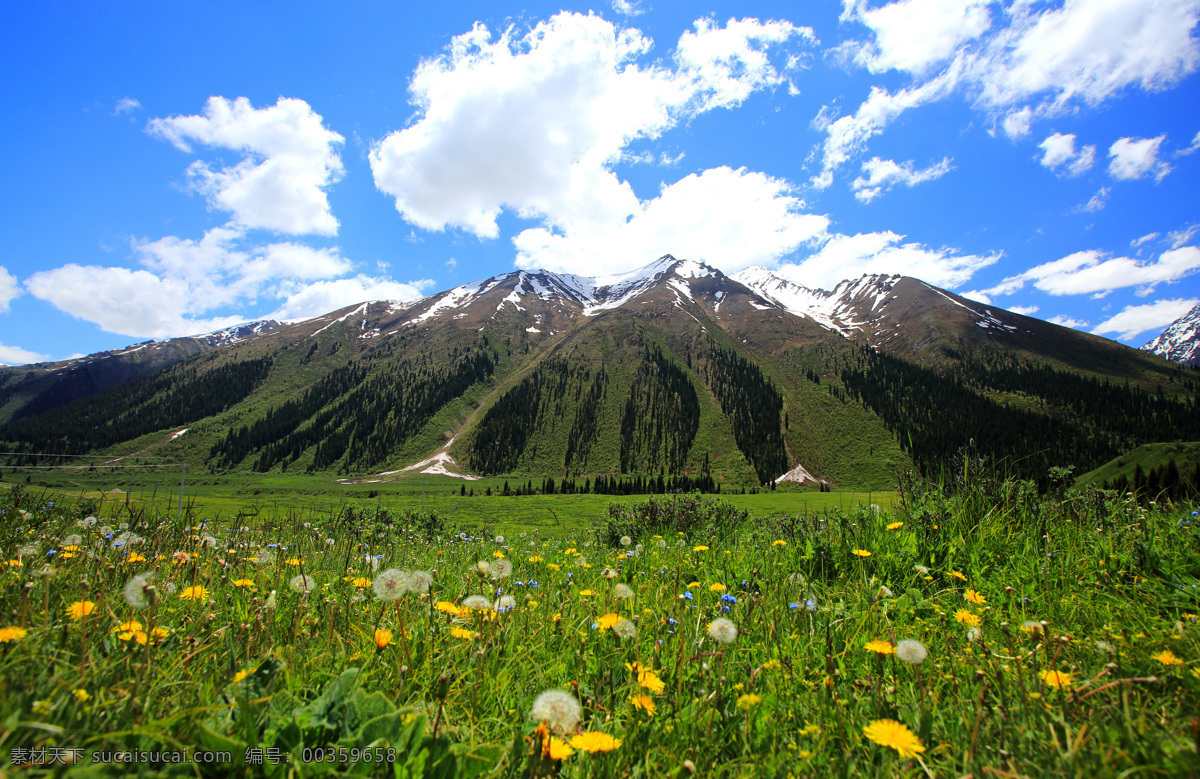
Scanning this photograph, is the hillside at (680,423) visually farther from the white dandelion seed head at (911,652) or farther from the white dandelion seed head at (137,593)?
Result: the white dandelion seed head at (137,593)

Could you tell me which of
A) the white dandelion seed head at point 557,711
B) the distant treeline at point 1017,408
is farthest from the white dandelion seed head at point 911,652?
the distant treeline at point 1017,408

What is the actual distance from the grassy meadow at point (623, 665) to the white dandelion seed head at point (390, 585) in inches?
0.5

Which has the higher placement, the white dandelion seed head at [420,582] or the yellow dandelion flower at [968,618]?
the white dandelion seed head at [420,582]

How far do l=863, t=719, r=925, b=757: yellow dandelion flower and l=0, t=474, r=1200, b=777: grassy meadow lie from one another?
0.04 ft

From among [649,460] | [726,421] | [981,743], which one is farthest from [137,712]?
[726,421]

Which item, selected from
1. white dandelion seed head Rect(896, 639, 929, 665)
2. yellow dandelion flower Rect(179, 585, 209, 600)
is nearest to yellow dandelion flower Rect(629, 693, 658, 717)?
white dandelion seed head Rect(896, 639, 929, 665)

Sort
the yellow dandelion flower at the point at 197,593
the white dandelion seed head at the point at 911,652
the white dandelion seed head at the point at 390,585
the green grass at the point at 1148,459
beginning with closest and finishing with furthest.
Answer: the white dandelion seed head at the point at 911,652 → the white dandelion seed head at the point at 390,585 → the yellow dandelion flower at the point at 197,593 → the green grass at the point at 1148,459

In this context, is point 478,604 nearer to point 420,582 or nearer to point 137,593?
point 420,582

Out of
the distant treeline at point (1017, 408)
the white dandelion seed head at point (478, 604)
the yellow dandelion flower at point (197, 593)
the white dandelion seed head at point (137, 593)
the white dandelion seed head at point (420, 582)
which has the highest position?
the distant treeline at point (1017, 408)

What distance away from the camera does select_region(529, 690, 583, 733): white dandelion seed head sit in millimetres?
1812

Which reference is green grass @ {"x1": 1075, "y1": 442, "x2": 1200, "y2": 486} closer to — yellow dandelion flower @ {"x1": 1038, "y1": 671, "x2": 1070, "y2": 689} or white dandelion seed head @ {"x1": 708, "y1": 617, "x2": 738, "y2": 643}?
yellow dandelion flower @ {"x1": 1038, "y1": 671, "x2": 1070, "y2": 689}

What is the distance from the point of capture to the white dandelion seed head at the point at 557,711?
5.95ft

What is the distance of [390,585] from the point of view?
2699 mm

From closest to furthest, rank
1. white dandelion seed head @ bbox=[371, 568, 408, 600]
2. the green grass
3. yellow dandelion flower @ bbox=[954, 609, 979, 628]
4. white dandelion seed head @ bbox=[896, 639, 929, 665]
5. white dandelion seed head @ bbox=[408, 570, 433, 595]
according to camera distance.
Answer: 1. white dandelion seed head @ bbox=[896, 639, 929, 665]
2. white dandelion seed head @ bbox=[371, 568, 408, 600]
3. white dandelion seed head @ bbox=[408, 570, 433, 595]
4. yellow dandelion flower @ bbox=[954, 609, 979, 628]
5. the green grass
